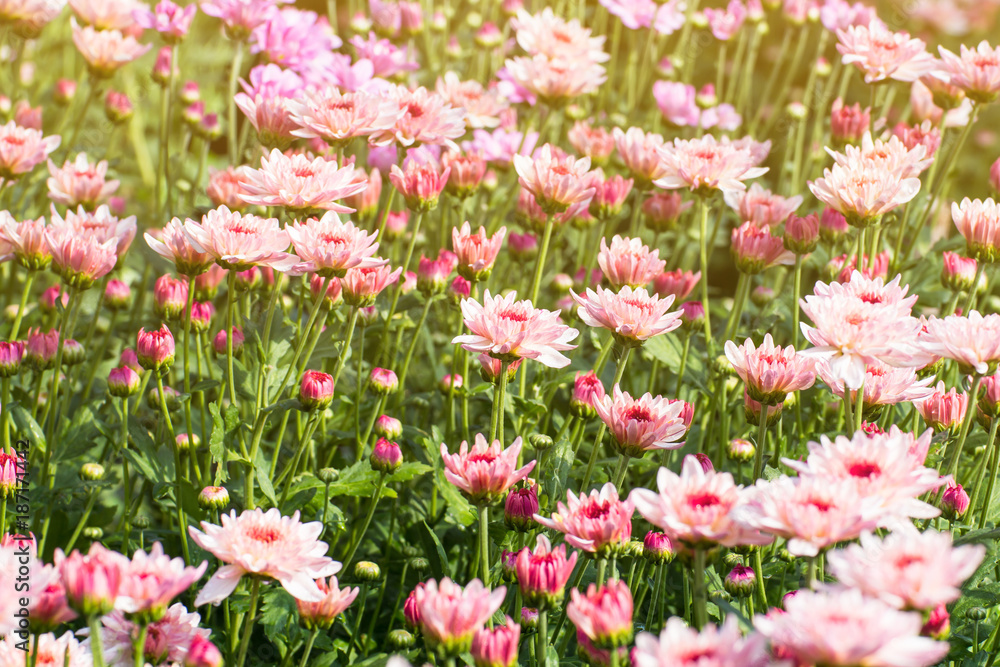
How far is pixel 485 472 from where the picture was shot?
1.42 metres

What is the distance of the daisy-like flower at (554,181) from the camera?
1945 mm

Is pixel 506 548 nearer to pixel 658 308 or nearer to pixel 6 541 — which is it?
pixel 658 308

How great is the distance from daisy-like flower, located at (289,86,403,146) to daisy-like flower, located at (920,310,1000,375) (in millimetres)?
1065

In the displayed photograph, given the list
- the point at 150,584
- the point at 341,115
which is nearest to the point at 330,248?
the point at 341,115

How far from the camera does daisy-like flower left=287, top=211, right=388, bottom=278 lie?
160 cm

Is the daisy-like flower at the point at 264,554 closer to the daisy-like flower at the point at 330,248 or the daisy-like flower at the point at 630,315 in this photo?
the daisy-like flower at the point at 330,248

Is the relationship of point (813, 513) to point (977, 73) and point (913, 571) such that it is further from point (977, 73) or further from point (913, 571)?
point (977, 73)

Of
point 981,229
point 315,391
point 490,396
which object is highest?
point 981,229

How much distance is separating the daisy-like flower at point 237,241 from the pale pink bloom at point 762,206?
1025 millimetres

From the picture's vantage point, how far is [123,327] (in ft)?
8.87

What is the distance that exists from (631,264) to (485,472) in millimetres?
610

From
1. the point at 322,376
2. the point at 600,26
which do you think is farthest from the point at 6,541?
the point at 600,26

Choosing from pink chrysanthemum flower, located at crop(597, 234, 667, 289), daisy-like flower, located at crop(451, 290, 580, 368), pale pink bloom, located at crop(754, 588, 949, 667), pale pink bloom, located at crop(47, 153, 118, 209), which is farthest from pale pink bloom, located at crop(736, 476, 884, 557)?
pale pink bloom, located at crop(47, 153, 118, 209)

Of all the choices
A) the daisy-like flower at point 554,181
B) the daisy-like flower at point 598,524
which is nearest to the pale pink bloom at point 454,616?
the daisy-like flower at point 598,524
